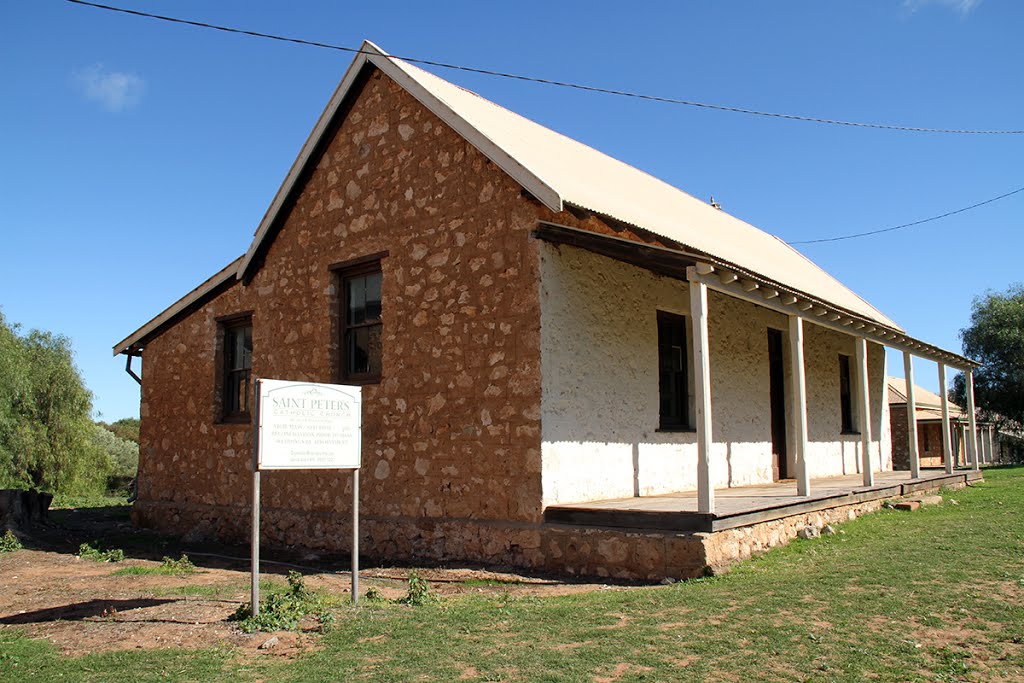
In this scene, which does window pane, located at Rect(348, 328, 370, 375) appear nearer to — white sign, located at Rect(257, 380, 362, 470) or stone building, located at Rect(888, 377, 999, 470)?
white sign, located at Rect(257, 380, 362, 470)

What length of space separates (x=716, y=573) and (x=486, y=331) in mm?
3751

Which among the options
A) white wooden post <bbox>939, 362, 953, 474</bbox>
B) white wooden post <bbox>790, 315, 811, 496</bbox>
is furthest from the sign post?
white wooden post <bbox>939, 362, 953, 474</bbox>

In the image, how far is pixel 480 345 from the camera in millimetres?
9797

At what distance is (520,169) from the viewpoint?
9.27 meters

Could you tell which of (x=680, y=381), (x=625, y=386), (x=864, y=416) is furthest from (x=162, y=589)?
(x=864, y=416)

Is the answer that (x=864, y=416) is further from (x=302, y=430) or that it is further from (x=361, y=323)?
(x=302, y=430)

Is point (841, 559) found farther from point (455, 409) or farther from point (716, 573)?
point (455, 409)

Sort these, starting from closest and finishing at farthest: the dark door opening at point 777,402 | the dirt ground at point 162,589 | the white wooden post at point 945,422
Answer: the dirt ground at point 162,589
the dark door opening at point 777,402
the white wooden post at point 945,422

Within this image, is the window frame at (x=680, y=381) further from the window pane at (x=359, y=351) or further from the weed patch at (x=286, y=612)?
the weed patch at (x=286, y=612)

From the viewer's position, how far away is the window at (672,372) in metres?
11.3

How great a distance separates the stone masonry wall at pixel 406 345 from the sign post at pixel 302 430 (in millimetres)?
2340

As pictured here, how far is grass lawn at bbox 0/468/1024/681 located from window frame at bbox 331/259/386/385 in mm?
4440

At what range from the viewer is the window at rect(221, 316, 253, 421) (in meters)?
13.7

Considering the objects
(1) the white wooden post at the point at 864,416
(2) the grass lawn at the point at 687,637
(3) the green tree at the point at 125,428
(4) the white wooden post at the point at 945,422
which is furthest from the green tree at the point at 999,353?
(3) the green tree at the point at 125,428
